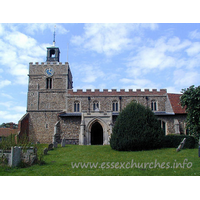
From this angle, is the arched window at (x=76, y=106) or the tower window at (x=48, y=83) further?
the tower window at (x=48, y=83)

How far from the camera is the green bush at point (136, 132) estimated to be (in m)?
16.1

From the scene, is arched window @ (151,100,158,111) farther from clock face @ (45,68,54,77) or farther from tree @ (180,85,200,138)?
clock face @ (45,68,54,77)

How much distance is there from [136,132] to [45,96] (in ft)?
63.5

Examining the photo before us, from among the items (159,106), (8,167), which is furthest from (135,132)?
(159,106)

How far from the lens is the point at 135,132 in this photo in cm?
1634

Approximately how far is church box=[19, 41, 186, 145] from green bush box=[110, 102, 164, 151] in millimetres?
11412

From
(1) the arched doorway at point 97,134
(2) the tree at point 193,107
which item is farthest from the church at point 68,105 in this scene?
(2) the tree at point 193,107

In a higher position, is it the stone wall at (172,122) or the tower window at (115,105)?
the tower window at (115,105)

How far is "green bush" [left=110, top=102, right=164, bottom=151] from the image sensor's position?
52.8ft

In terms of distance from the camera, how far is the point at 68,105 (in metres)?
31.3

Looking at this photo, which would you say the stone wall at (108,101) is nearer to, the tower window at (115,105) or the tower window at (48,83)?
the tower window at (115,105)

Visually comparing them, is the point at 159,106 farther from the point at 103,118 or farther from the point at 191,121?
the point at 191,121

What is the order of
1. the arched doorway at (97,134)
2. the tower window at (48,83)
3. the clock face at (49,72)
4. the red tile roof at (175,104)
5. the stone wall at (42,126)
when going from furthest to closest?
the clock face at (49,72) < the tower window at (48,83) < the arched doorway at (97,134) < the stone wall at (42,126) < the red tile roof at (175,104)

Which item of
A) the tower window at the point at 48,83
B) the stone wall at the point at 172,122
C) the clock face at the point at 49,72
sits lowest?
the stone wall at the point at 172,122
